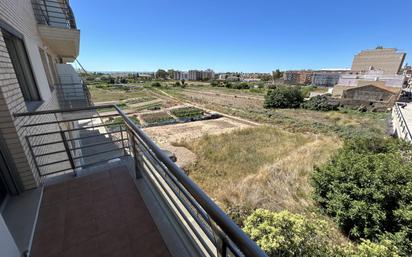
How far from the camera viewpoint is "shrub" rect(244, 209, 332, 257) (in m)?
3.09

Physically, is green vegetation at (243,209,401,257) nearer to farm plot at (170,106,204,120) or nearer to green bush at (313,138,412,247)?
green bush at (313,138,412,247)

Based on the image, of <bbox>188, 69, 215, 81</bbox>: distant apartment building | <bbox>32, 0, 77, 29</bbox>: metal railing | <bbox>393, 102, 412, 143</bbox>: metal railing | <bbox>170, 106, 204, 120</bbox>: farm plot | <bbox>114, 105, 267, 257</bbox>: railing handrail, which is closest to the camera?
<bbox>114, 105, 267, 257</bbox>: railing handrail

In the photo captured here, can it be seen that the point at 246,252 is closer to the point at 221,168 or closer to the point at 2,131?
the point at 2,131

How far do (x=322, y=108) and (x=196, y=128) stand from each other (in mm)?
18210

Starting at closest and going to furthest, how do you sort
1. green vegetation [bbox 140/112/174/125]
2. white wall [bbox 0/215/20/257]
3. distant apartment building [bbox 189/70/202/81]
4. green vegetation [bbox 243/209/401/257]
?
white wall [bbox 0/215/20/257] → green vegetation [bbox 243/209/401/257] → green vegetation [bbox 140/112/174/125] → distant apartment building [bbox 189/70/202/81]

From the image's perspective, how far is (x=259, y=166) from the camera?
9.50 m

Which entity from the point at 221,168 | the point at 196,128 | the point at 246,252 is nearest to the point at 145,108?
the point at 196,128

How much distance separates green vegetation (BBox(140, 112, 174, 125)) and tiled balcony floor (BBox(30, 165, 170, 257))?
17442mm

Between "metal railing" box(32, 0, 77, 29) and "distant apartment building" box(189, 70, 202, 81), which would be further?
"distant apartment building" box(189, 70, 202, 81)

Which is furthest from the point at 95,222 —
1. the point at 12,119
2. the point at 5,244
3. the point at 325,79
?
the point at 325,79

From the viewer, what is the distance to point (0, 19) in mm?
2168

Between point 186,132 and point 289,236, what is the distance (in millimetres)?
14151

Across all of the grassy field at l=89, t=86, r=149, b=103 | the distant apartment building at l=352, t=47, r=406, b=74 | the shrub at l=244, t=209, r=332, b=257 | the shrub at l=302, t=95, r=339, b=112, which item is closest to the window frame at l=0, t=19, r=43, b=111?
the shrub at l=244, t=209, r=332, b=257

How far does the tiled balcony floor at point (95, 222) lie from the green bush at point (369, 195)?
501 cm
